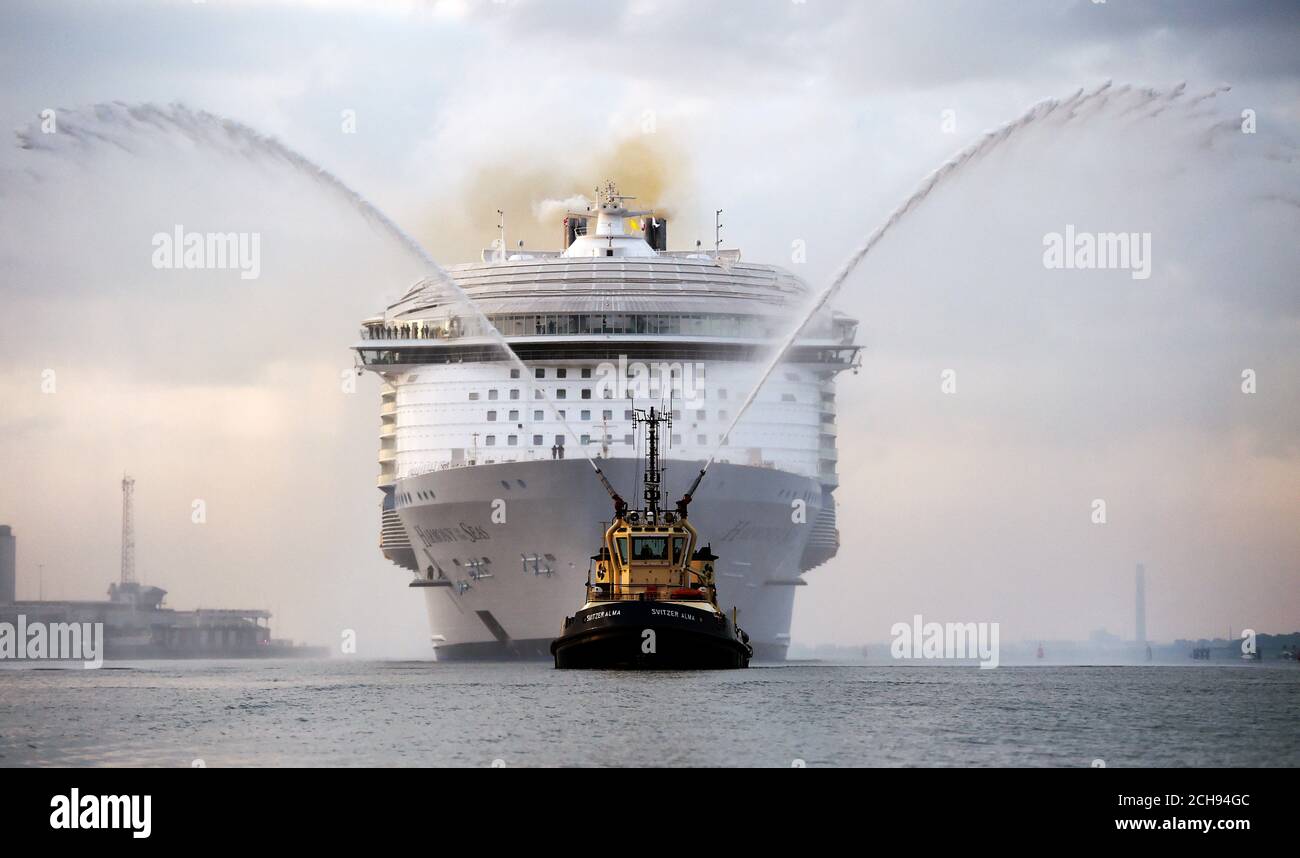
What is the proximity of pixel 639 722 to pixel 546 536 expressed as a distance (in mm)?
29992

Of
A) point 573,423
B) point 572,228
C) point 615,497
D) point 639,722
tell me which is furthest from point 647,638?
point 572,228

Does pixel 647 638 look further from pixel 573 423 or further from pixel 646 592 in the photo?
pixel 573 423

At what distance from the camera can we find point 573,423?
8362 centimetres

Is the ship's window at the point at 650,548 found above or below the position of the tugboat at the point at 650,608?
above

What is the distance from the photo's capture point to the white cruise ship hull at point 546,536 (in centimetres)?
7750

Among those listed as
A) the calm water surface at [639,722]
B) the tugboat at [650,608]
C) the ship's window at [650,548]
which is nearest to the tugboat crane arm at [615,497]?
the tugboat at [650,608]

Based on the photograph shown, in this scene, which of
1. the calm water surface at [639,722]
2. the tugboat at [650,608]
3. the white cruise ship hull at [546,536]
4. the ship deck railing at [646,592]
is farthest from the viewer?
the white cruise ship hull at [546,536]

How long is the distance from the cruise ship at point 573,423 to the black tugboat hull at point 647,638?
10.1 m

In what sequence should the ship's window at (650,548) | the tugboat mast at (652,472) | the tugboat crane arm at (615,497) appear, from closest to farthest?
the ship's window at (650,548) < the tugboat crane arm at (615,497) < the tugboat mast at (652,472)

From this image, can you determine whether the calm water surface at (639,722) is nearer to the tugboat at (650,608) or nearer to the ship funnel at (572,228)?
the tugboat at (650,608)
